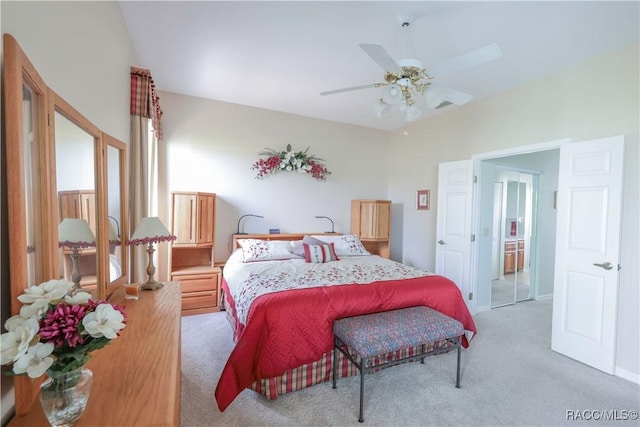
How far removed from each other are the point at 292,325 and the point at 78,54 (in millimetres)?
1976

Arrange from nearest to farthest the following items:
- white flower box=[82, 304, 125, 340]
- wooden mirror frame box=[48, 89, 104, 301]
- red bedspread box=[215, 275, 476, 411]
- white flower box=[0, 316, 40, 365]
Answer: white flower box=[0, 316, 40, 365] → white flower box=[82, 304, 125, 340] → wooden mirror frame box=[48, 89, 104, 301] → red bedspread box=[215, 275, 476, 411]

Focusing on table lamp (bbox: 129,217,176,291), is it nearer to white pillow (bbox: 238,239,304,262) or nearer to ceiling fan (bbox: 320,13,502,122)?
white pillow (bbox: 238,239,304,262)

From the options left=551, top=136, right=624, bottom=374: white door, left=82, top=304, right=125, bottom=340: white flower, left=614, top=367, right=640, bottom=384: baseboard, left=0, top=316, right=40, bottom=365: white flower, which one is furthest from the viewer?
left=551, top=136, right=624, bottom=374: white door

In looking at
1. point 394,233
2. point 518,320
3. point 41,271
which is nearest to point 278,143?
point 394,233

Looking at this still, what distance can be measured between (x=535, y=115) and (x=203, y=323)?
4.35 meters

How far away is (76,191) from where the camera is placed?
1.30m

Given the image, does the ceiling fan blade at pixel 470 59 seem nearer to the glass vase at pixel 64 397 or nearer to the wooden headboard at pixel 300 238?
the glass vase at pixel 64 397

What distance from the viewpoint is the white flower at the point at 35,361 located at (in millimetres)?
664

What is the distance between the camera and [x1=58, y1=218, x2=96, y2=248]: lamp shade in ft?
3.79

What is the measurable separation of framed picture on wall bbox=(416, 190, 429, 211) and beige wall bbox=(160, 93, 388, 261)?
2.54 feet

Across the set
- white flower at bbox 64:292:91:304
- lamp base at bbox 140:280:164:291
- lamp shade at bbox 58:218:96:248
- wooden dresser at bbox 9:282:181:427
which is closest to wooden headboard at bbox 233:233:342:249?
lamp base at bbox 140:280:164:291

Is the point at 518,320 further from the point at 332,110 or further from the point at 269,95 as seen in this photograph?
the point at 269,95

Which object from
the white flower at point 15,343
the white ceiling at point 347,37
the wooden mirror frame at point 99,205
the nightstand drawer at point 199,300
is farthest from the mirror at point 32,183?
the nightstand drawer at point 199,300

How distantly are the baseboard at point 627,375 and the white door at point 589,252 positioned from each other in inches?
1.7
